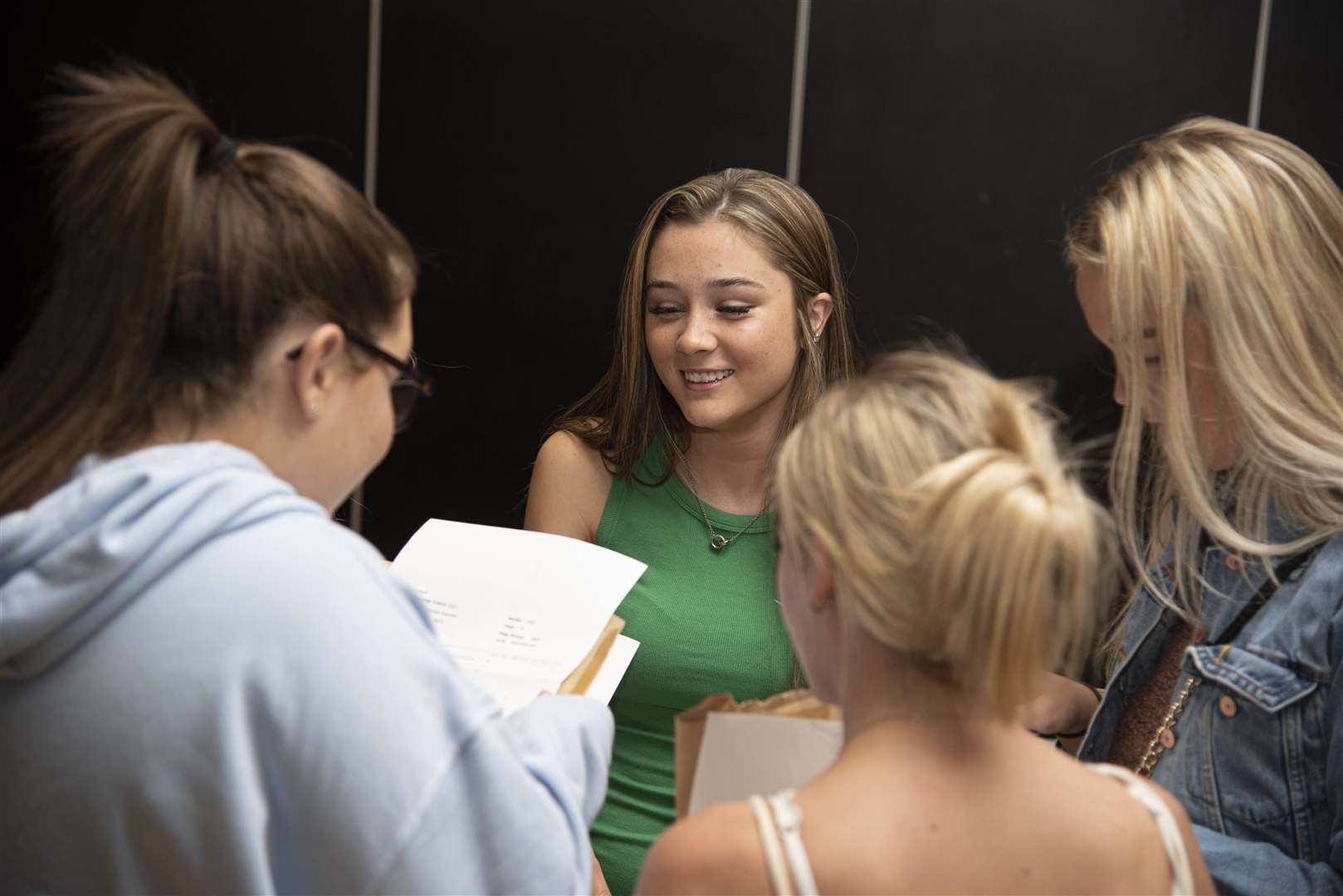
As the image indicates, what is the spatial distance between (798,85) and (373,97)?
89 centimetres

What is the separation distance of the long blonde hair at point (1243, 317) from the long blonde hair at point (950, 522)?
38 centimetres

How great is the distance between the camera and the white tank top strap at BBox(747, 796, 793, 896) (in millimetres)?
877

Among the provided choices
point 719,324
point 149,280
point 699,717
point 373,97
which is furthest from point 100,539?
point 373,97

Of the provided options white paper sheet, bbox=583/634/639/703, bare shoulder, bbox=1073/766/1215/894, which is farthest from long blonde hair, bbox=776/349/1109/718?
white paper sheet, bbox=583/634/639/703

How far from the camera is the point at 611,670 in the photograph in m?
1.56

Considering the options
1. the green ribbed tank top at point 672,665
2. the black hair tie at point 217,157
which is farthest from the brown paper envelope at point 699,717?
the green ribbed tank top at point 672,665

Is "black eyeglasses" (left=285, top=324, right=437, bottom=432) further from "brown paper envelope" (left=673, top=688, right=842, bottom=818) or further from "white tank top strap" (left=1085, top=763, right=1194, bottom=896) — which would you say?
"white tank top strap" (left=1085, top=763, right=1194, bottom=896)

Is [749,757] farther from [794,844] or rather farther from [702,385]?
[702,385]

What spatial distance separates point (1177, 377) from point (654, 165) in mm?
1555

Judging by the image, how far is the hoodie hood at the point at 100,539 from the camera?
0.90m

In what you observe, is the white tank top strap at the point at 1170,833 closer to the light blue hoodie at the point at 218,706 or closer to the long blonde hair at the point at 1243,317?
the long blonde hair at the point at 1243,317

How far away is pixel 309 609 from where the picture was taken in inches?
36.9

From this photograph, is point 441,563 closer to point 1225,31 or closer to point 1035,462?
point 1035,462

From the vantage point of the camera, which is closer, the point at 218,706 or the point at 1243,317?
the point at 218,706
